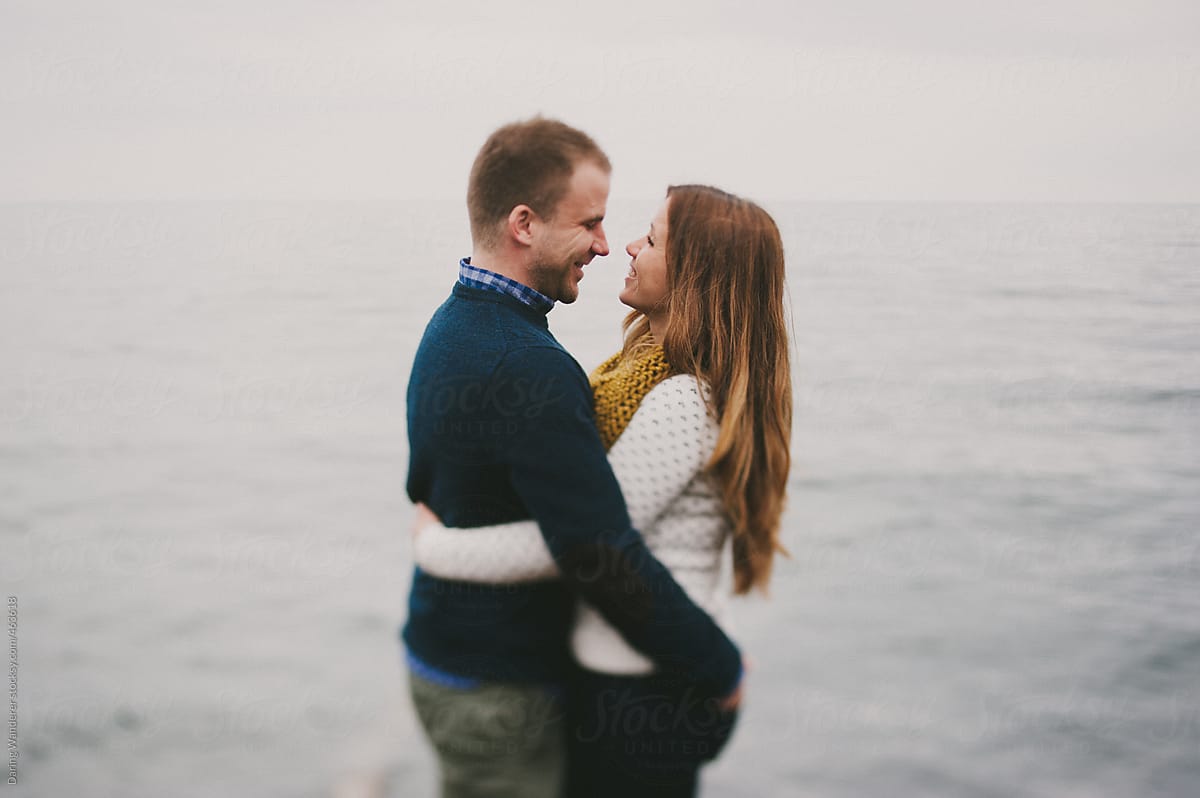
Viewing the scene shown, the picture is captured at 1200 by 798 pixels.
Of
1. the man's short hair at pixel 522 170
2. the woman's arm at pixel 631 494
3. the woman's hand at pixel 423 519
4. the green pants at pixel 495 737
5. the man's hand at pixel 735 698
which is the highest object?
the man's short hair at pixel 522 170

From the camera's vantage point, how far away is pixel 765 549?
2.04 m

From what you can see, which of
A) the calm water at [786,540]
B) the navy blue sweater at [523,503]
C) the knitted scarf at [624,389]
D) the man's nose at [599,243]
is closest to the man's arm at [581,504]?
the navy blue sweater at [523,503]

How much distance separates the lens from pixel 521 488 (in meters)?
1.75

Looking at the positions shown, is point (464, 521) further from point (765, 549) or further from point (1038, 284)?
point (1038, 284)

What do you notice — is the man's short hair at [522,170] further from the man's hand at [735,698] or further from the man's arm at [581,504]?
the man's hand at [735,698]

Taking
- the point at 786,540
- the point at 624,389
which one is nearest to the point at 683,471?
the point at 624,389

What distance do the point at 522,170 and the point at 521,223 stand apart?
0.10 m

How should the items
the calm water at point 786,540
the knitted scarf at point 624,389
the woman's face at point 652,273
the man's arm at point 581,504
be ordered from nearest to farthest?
the man's arm at point 581,504 → the knitted scarf at point 624,389 → the woman's face at point 652,273 → the calm water at point 786,540

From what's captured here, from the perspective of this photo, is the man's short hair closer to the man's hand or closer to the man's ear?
the man's ear

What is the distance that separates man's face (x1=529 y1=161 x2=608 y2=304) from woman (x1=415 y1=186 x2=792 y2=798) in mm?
133

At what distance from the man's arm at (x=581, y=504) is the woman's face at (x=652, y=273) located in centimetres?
35

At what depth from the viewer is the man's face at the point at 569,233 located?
199 cm

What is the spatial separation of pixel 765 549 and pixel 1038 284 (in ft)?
86.9

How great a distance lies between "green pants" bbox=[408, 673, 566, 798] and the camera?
1.87m
